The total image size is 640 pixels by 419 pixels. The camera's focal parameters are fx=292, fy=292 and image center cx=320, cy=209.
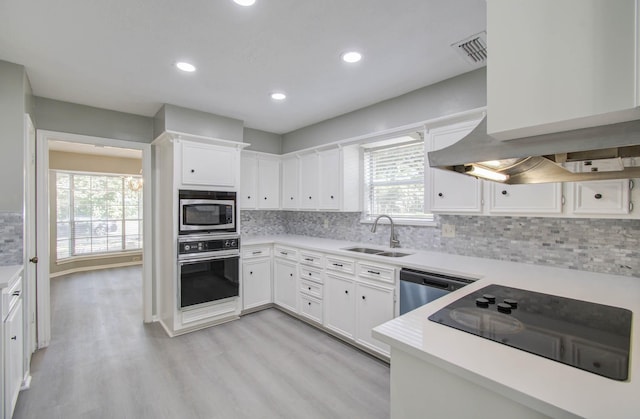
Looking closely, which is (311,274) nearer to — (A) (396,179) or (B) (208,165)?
(A) (396,179)

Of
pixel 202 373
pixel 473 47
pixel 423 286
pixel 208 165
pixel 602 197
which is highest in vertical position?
pixel 473 47

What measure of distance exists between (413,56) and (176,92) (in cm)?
232

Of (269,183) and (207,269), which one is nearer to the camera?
(207,269)

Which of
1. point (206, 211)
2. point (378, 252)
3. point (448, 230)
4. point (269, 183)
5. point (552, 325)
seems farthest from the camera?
point (269, 183)

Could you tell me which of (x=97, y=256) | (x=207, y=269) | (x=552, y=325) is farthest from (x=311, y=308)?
(x=97, y=256)

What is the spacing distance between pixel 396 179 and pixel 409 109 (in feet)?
2.55

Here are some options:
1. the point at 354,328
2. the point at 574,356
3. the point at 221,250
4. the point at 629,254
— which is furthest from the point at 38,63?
the point at 629,254

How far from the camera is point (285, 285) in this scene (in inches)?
150

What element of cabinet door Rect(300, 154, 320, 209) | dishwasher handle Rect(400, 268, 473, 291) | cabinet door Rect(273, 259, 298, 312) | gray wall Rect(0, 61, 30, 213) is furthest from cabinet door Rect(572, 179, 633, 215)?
gray wall Rect(0, 61, 30, 213)

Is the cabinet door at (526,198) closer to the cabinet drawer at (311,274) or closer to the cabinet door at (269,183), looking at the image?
the cabinet drawer at (311,274)

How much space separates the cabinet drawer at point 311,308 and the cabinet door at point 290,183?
1.37 m

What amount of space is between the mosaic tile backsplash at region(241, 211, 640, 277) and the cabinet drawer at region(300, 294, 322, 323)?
97cm

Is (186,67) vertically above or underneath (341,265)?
above

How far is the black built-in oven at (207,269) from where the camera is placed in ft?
10.5
